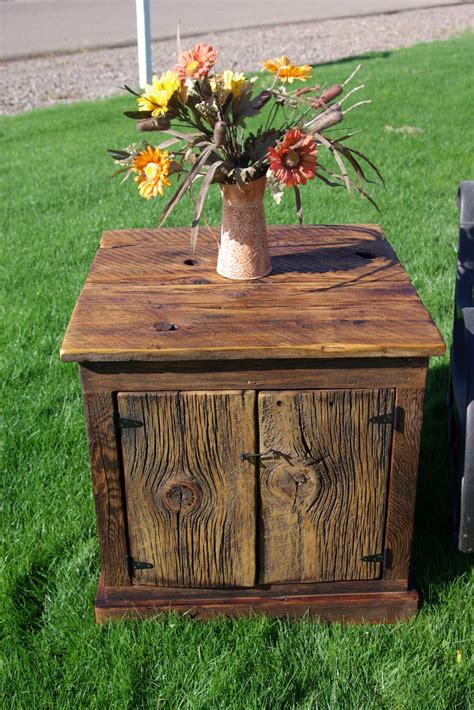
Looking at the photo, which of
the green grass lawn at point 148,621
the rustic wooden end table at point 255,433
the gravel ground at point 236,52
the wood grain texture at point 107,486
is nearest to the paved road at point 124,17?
the gravel ground at point 236,52

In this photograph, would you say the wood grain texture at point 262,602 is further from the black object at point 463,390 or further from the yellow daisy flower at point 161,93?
the yellow daisy flower at point 161,93

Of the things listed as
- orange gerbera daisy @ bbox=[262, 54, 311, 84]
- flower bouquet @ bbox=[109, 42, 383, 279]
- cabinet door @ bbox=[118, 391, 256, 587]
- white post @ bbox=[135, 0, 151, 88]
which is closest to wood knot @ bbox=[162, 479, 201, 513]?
cabinet door @ bbox=[118, 391, 256, 587]

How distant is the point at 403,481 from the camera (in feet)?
6.87

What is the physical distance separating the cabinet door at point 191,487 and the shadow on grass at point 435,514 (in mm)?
544

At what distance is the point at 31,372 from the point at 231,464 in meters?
1.67

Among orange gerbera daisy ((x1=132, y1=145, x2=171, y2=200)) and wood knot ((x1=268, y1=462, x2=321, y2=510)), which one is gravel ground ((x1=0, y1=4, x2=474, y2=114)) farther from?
wood knot ((x1=268, y1=462, x2=321, y2=510))

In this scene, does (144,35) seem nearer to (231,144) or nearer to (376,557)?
(231,144)

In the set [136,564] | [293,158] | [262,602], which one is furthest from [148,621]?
[293,158]

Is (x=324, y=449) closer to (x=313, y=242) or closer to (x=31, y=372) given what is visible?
(x=313, y=242)

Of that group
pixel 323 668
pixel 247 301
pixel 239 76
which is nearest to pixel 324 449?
pixel 247 301

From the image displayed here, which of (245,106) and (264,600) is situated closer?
(245,106)

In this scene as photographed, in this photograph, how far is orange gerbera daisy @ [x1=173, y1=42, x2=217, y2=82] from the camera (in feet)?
6.52

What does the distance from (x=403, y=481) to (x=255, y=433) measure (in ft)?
1.33

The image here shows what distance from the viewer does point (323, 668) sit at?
2098mm
